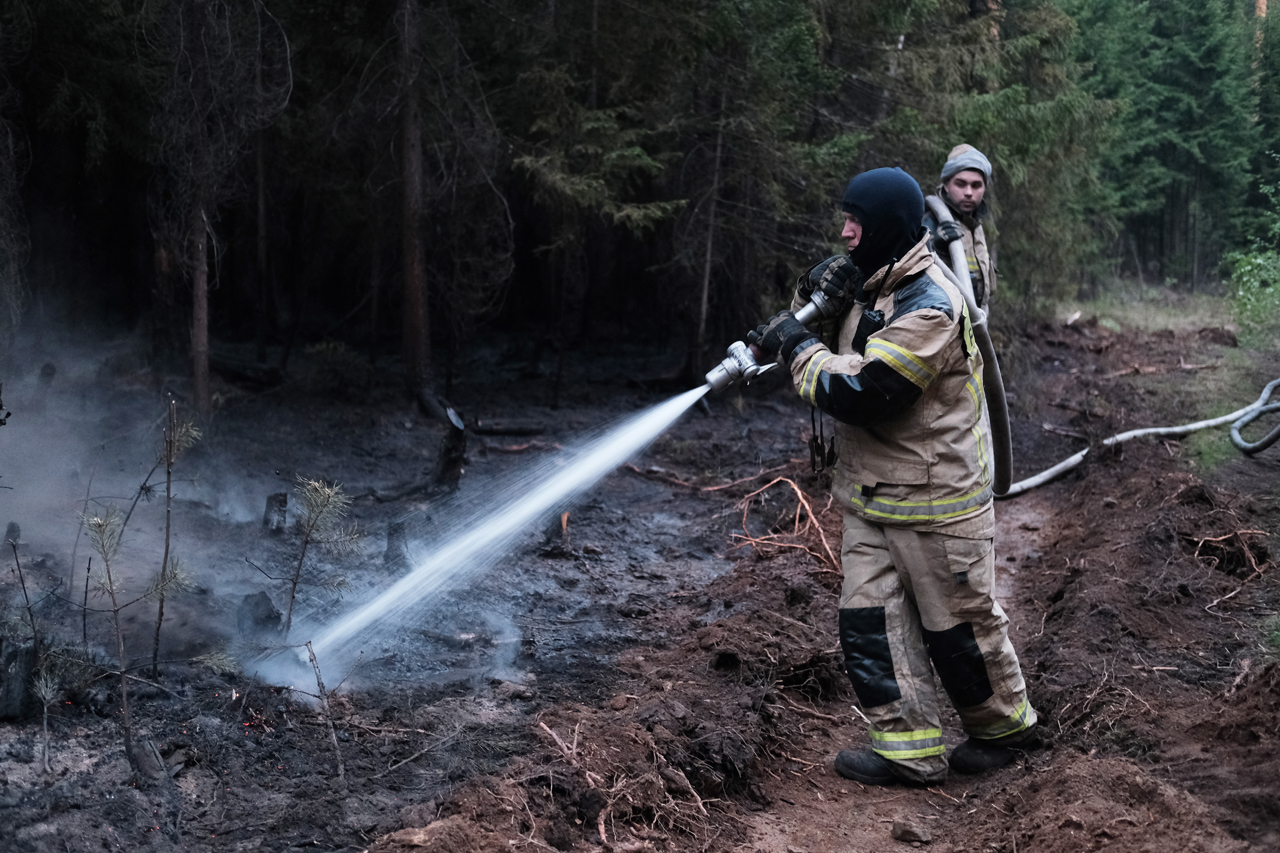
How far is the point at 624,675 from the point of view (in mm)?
5098

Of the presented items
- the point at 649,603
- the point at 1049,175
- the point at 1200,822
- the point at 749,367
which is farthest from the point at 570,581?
the point at 1049,175

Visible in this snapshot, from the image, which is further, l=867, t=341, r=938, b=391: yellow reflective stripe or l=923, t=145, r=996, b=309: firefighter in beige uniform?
l=923, t=145, r=996, b=309: firefighter in beige uniform

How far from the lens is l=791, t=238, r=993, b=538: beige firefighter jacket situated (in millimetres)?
3807

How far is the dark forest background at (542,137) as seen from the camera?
8.40 meters

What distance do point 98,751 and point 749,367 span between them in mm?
2862

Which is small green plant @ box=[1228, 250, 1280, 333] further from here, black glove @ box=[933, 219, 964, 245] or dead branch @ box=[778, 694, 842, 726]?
dead branch @ box=[778, 694, 842, 726]

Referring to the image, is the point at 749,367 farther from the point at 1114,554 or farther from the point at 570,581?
the point at 1114,554

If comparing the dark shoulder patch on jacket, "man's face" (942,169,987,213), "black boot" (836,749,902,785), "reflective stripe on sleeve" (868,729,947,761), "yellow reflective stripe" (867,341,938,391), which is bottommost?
"black boot" (836,749,902,785)

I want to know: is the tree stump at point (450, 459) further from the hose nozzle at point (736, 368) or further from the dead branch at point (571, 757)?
the dead branch at point (571, 757)

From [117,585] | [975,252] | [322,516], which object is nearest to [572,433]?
[975,252]

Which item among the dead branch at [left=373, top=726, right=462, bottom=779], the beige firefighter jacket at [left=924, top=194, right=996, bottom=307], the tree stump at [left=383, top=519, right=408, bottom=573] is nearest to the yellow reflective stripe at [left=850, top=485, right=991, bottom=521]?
the dead branch at [left=373, top=726, right=462, bottom=779]

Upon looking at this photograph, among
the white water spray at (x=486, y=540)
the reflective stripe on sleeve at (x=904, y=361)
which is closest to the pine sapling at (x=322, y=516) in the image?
the white water spray at (x=486, y=540)

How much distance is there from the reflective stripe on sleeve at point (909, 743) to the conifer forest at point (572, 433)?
7.3 inches

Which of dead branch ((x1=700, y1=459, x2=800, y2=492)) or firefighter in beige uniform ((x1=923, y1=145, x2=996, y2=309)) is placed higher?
firefighter in beige uniform ((x1=923, y1=145, x2=996, y2=309))
